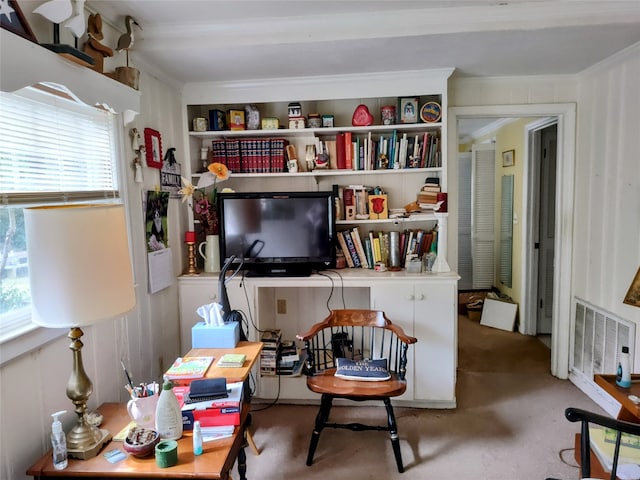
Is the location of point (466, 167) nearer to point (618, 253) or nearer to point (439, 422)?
point (618, 253)

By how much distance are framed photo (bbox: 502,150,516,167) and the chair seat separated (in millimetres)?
3105

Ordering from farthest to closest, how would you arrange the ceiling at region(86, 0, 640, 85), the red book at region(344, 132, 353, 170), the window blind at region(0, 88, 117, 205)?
the red book at region(344, 132, 353, 170) → the ceiling at region(86, 0, 640, 85) → the window blind at region(0, 88, 117, 205)

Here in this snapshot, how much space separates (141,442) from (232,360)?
564 millimetres

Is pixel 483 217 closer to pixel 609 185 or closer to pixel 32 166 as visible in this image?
pixel 609 185

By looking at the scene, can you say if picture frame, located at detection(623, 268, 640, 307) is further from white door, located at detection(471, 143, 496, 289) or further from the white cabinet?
white door, located at detection(471, 143, 496, 289)

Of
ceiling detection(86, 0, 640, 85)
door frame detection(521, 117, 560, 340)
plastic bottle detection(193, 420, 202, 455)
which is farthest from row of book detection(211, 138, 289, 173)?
door frame detection(521, 117, 560, 340)

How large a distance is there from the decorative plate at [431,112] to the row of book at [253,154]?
0.96 m

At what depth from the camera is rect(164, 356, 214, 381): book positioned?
1821 mm

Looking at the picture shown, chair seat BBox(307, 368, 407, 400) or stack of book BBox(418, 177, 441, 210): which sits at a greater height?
stack of book BBox(418, 177, 441, 210)

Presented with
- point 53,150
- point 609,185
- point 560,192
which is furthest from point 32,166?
point 560,192

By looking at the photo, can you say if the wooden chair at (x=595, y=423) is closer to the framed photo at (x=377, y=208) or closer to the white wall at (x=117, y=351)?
the framed photo at (x=377, y=208)

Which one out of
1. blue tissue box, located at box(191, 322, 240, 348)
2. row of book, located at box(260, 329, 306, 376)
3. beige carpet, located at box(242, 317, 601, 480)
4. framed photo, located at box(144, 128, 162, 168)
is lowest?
beige carpet, located at box(242, 317, 601, 480)

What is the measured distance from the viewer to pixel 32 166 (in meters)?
1.57

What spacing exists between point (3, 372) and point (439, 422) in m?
2.29
